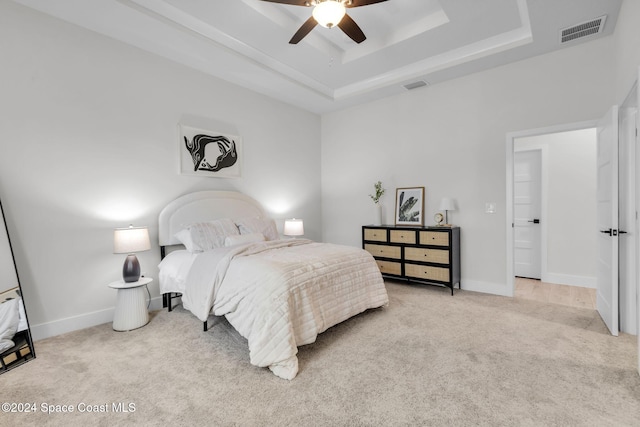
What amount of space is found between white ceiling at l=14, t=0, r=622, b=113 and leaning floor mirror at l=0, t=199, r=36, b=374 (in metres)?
2.16

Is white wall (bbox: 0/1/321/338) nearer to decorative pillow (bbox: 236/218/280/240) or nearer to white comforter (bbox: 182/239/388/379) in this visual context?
decorative pillow (bbox: 236/218/280/240)

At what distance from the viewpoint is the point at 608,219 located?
2770 millimetres

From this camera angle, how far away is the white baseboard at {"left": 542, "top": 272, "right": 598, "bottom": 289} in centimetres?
417

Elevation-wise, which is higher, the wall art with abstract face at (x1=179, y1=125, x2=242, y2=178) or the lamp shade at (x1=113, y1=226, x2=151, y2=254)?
the wall art with abstract face at (x1=179, y1=125, x2=242, y2=178)

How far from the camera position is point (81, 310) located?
2979mm

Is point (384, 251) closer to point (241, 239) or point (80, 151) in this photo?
point (241, 239)

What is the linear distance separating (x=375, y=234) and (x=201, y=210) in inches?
99.1

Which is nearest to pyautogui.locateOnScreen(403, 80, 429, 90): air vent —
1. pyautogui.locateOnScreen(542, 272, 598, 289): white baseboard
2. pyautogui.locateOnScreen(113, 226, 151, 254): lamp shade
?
pyautogui.locateOnScreen(542, 272, 598, 289): white baseboard

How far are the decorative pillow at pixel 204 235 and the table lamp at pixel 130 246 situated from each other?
44 centimetres

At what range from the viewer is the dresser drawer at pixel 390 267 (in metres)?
4.33

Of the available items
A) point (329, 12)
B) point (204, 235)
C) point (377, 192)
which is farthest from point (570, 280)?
point (204, 235)

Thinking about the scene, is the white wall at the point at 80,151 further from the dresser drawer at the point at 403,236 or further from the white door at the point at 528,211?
the white door at the point at 528,211

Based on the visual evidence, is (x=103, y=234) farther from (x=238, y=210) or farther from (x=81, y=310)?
(x=238, y=210)

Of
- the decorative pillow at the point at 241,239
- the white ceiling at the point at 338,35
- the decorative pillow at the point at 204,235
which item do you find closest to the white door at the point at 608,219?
the white ceiling at the point at 338,35
